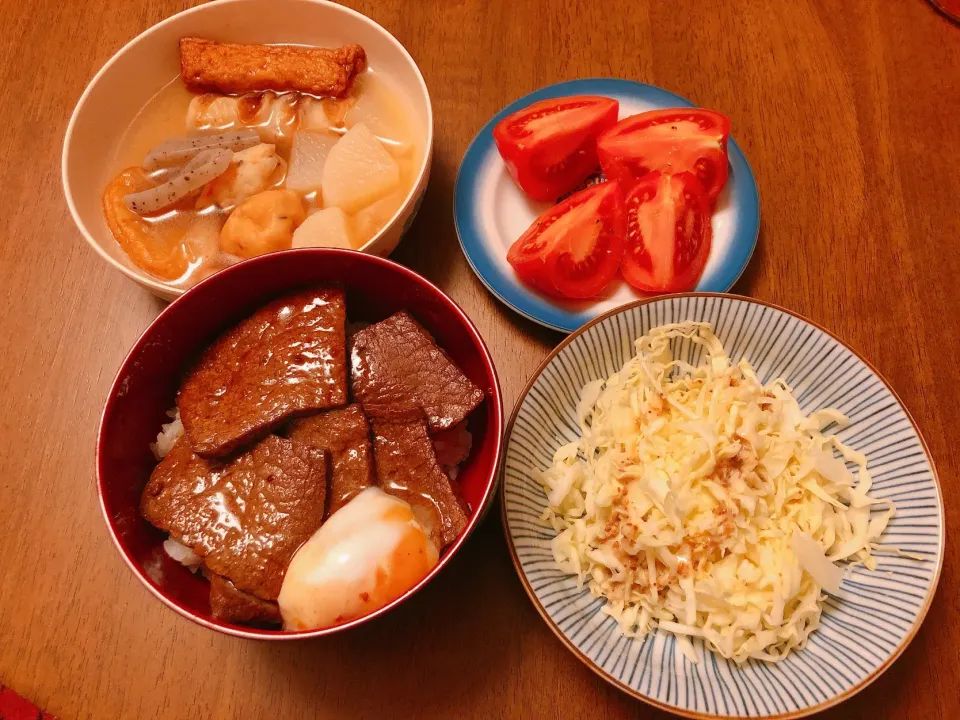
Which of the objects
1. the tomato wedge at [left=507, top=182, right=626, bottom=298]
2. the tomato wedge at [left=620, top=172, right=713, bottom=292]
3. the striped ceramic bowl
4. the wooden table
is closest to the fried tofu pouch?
the wooden table

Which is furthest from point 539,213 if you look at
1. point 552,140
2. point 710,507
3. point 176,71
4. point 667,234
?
point 176,71

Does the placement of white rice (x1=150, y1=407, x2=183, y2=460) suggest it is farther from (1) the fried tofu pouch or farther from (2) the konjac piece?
(1) the fried tofu pouch

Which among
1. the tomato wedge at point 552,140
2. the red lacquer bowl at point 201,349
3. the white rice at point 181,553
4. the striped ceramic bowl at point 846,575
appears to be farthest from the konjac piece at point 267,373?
the tomato wedge at point 552,140

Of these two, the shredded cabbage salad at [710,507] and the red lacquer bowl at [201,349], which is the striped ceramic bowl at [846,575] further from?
the red lacquer bowl at [201,349]

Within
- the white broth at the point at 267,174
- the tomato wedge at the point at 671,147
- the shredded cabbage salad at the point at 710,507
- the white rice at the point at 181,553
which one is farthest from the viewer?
the tomato wedge at the point at 671,147

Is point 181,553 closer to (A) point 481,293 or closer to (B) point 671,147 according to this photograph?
(A) point 481,293
